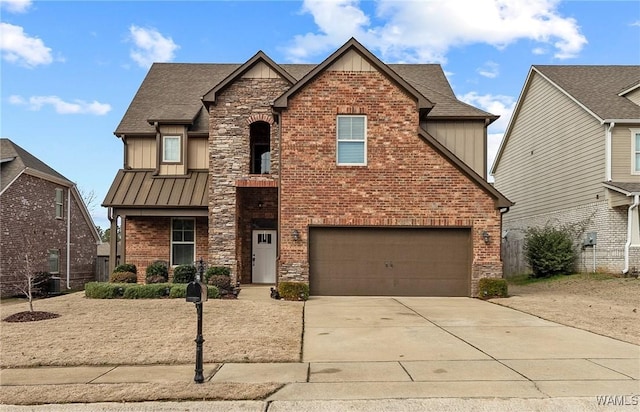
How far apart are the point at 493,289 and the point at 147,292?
999 centimetres

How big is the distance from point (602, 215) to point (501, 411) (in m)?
16.8

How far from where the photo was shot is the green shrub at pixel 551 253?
20953mm

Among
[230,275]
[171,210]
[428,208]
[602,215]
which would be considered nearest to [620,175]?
[602,215]

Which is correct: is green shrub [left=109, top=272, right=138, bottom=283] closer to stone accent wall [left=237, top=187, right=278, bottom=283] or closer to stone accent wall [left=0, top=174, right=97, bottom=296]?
stone accent wall [left=237, top=187, right=278, bottom=283]

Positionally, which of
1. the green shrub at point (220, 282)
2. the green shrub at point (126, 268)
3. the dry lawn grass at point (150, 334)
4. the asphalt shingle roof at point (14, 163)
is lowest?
the dry lawn grass at point (150, 334)

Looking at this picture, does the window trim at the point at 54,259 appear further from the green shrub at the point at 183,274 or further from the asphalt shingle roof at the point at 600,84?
the asphalt shingle roof at the point at 600,84

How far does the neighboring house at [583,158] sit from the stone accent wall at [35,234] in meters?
22.2

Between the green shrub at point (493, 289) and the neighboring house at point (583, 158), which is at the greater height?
the neighboring house at point (583, 158)

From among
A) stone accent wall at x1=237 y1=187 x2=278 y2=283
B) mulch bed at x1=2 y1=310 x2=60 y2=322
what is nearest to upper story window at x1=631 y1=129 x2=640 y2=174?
stone accent wall at x1=237 y1=187 x2=278 y2=283

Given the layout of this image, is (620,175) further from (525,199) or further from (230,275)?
(230,275)

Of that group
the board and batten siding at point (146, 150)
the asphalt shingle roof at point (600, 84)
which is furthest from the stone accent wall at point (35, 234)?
the asphalt shingle roof at point (600, 84)

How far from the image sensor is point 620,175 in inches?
786

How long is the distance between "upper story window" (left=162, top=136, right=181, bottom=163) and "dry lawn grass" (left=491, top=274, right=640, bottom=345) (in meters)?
12.2

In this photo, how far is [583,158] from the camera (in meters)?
21.6
